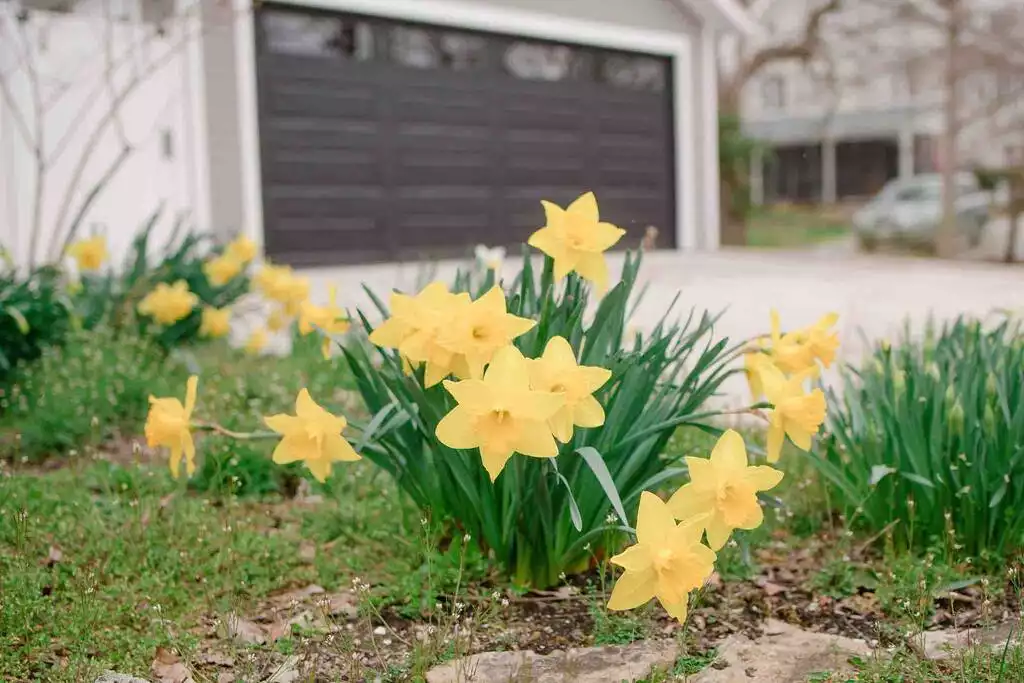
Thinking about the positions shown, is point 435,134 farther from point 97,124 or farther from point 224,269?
point 224,269

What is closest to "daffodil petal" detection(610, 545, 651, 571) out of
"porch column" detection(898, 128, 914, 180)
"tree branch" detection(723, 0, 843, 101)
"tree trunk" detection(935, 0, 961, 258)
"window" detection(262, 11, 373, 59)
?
"window" detection(262, 11, 373, 59)

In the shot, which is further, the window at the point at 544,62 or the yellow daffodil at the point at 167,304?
the window at the point at 544,62

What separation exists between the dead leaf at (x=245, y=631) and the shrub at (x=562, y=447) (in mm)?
451

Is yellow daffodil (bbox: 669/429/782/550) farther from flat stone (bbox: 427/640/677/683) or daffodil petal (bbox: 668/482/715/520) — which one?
flat stone (bbox: 427/640/677/683)

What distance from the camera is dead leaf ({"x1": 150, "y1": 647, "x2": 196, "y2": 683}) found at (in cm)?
225

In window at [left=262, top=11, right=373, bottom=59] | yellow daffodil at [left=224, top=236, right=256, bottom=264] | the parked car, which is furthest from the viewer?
the parked car

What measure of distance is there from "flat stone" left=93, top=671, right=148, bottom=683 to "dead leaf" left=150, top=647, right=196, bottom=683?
0.23 ft

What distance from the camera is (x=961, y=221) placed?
57.3ft

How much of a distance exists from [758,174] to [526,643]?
3005 cm

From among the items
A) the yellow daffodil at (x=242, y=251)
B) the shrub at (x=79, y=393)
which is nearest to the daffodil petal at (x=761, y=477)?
the shrub at (x=79, y=393)

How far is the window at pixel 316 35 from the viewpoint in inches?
348

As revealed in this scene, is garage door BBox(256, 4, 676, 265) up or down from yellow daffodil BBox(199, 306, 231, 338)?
up

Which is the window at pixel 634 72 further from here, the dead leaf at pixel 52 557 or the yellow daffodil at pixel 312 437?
the yellow daffodil at pixel 312 437

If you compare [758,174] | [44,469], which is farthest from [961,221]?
[44,469]
